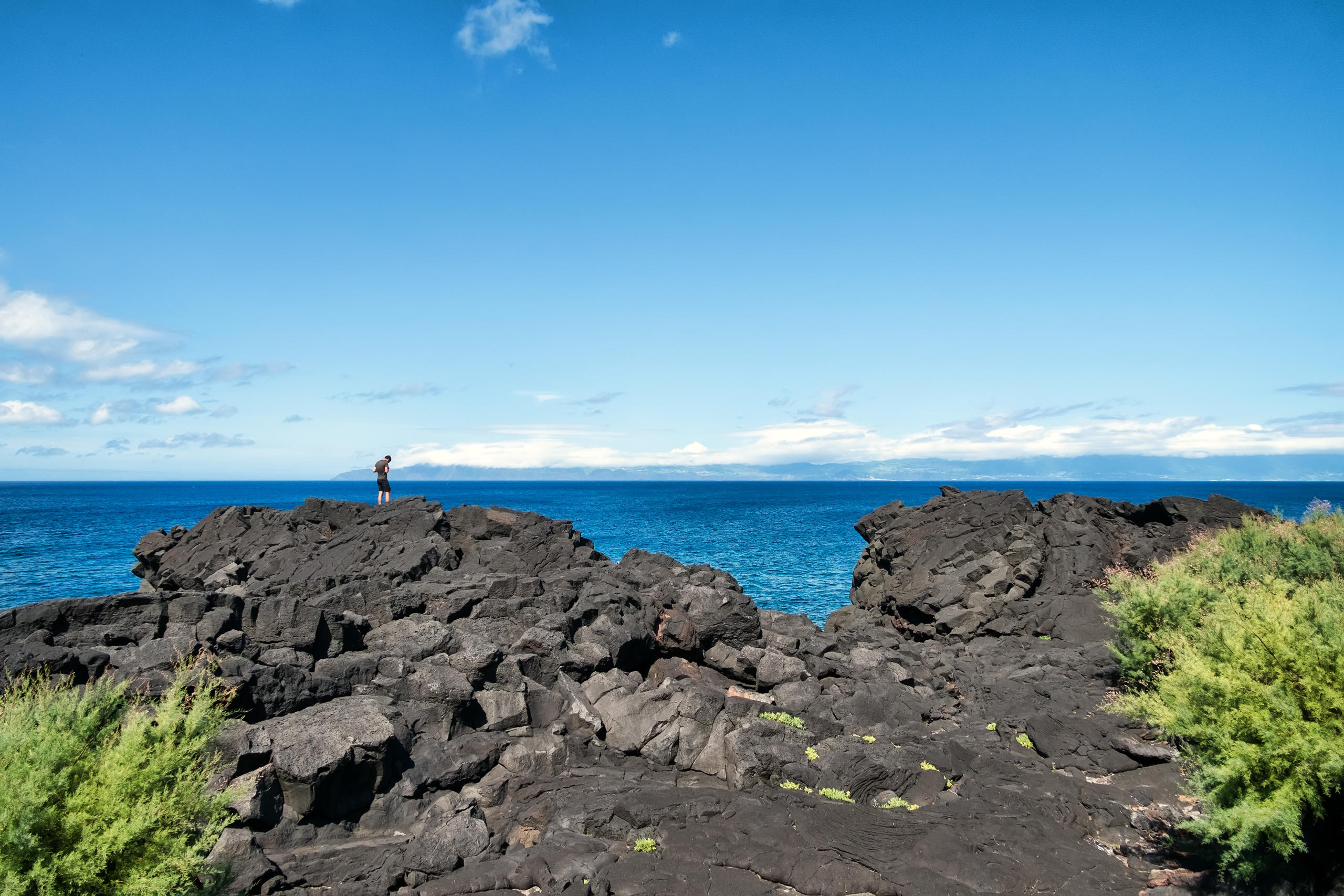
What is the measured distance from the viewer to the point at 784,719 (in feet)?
68.2

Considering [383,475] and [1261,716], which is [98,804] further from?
[383,475]

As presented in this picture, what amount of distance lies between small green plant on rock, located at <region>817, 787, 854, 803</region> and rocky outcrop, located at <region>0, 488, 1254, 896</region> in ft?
0.32

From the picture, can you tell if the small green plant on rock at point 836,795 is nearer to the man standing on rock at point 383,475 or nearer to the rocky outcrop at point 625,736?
the rocky outcrop at point 625,736

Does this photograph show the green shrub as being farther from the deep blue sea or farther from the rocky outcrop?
the deep blue sea

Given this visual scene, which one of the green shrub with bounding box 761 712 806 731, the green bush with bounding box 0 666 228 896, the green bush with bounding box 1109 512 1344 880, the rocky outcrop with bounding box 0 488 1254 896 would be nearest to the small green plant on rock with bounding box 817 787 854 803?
the rocky outcrop with bounding box 0 488 1254 896

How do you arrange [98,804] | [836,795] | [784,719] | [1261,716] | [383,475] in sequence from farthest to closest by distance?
[383,475], [784,719], [836,795], [1261,716], [98,804]

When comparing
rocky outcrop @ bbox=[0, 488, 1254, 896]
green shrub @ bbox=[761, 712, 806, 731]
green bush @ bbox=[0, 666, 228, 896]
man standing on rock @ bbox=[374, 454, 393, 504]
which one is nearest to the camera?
green bush @ bbox=[0, 666, 228, 896]

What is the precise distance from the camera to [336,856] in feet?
43.8

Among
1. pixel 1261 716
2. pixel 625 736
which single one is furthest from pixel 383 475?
pixel 1261 716

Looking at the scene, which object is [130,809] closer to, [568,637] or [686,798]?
[686,798]

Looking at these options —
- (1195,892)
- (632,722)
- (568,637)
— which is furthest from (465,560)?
(1195,892)

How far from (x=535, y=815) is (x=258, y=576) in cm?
2624

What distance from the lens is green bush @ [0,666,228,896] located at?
326 inches

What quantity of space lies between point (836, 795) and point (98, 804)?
13.1 metres
